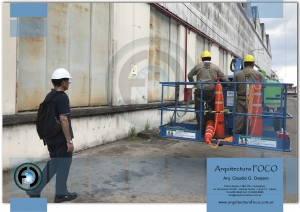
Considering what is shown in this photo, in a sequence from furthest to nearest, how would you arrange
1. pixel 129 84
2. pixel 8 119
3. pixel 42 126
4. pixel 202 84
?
pixel 129 84
pixel 202 84
pixel 8 119
pixel 42 126

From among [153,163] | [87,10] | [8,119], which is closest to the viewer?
[8,119]

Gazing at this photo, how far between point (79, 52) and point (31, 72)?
1.51m

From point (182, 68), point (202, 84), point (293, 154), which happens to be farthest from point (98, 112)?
point (182, 68)

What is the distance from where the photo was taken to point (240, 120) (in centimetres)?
545

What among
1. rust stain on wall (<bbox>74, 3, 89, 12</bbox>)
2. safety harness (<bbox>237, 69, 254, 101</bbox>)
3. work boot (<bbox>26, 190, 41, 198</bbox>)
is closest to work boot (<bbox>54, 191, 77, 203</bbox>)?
work boot (<bbox>26, 190, 41, 198</bbox>)

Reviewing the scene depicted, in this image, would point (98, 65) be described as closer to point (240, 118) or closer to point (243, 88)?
point (243, 88)

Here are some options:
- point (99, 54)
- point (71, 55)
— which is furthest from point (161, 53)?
point (71, 55)

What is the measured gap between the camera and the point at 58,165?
3803 millimetres

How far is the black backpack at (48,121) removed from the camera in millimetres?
3627

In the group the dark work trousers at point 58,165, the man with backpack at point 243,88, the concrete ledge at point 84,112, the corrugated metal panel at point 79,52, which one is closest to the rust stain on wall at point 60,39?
the corrugated metal panel at point 79,52

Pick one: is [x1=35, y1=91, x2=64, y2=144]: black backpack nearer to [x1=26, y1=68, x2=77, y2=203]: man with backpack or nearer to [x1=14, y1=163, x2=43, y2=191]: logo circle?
[x1=26, y1=68, x2=77, y2=203]: man with backpack

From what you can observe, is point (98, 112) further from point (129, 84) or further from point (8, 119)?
point (8, 119)

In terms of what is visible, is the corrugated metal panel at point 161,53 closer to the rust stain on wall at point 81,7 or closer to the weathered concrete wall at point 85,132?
the weathered concrete wall at point 85,132

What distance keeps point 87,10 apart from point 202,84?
146 inches
